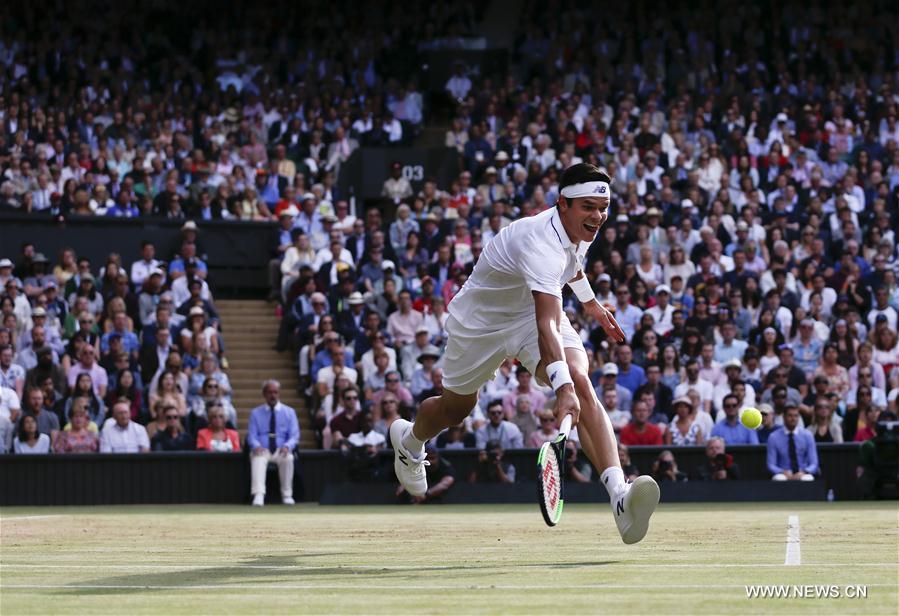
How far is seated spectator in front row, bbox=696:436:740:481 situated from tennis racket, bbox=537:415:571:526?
11059mm

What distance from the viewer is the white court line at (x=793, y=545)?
8.47 m

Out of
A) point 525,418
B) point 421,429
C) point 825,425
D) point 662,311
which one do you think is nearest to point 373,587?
point 421,429

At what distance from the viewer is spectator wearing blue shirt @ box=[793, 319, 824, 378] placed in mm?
22078

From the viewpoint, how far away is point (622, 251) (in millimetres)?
24594

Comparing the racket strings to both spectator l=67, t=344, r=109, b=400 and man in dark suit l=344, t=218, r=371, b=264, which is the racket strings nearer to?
spectator l=67, t=344, r=109, b=400

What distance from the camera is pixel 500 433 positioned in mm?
20297

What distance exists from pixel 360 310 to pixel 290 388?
1.74 metres

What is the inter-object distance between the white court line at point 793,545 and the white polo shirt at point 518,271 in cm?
198

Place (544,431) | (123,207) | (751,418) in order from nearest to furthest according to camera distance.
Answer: (751,418) < (544,431) < (123,207)

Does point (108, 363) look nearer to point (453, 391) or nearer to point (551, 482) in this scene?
point (453, 391)

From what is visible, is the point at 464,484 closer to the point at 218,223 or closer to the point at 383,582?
the point at 218,223

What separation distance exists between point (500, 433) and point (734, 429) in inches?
118

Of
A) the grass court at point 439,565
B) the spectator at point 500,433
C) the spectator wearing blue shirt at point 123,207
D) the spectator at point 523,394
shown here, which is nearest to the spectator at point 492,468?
the spectator at point 500,433

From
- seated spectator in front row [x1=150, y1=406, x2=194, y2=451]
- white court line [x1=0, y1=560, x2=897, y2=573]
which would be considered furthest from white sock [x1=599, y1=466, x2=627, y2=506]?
seated spectator in front row [x1=150, y1=406, x2=194, y2=451]
